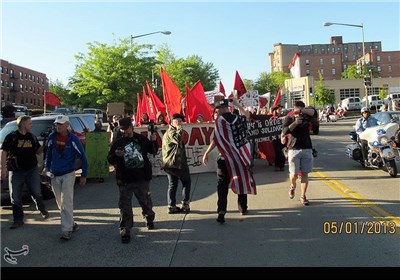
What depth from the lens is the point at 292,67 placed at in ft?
407

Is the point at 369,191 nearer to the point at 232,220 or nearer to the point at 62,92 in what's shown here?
the point at 232,220

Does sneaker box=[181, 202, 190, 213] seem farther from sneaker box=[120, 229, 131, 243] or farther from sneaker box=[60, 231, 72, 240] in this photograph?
sneaker box=[60, 231, 72, 240]

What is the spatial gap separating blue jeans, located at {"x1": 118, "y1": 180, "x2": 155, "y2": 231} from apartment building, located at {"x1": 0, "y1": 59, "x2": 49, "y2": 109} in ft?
227

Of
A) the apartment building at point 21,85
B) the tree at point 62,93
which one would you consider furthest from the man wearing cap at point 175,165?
the apartment building at point 21,85

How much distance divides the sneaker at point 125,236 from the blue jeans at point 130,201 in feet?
0.17

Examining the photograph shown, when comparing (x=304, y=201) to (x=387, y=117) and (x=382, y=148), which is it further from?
(x=387, y=117)

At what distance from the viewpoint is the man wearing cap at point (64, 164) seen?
6.12m

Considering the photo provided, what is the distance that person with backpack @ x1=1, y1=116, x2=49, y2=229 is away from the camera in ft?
22.4

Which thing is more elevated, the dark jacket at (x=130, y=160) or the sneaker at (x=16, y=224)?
the dark jacket at (x=130, y=160)

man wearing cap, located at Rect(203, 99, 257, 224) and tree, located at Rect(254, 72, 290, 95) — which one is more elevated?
tree, located at Rect(254, 72, 290, 95)

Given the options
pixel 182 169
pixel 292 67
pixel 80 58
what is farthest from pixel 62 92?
pixel 292 67

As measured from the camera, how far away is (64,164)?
6.20 metres

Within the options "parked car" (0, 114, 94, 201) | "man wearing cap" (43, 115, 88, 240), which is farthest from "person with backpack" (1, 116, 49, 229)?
"man wearing cap" (43, 115, 88, 240)

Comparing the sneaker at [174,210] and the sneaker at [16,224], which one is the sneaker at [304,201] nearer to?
the sneaker at [174,210]
